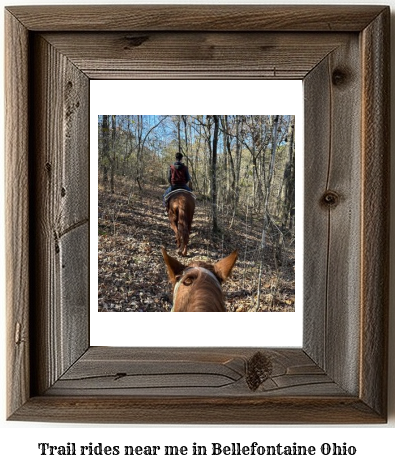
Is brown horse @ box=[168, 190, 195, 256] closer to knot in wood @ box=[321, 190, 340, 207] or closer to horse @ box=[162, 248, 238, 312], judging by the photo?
horse @ box=[162, 248, 238, 312]

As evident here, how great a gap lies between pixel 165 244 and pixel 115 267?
0.19ft

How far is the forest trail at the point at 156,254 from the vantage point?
2.14ft

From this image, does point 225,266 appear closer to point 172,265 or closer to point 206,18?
point 172,265

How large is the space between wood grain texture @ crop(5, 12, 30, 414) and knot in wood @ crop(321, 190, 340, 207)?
309 millimetres

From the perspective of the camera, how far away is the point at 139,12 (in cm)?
64

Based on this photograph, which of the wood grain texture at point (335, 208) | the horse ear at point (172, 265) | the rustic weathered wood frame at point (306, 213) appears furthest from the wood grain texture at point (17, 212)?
the wood grain texture at point (335, 208)

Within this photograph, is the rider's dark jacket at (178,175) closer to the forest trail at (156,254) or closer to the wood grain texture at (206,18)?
the forest trail at (156,254)

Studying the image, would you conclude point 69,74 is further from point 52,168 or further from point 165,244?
point 165,244

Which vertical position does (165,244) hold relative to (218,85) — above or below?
below

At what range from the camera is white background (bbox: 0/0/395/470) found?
0.67 m

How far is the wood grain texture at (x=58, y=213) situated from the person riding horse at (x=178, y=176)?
0.29 ft
